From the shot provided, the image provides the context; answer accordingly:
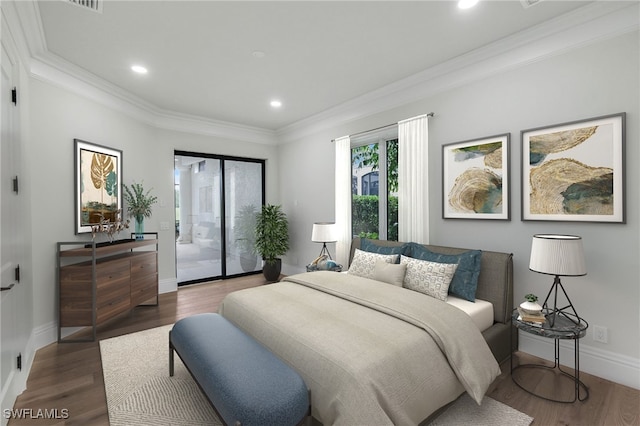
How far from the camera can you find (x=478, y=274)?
2.87 meters

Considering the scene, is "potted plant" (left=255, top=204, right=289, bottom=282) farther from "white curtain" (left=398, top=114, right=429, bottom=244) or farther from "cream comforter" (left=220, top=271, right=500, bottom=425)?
"cream comforter" (left=220, top=271, right=500, bottom=425)

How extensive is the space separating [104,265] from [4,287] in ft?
4.75

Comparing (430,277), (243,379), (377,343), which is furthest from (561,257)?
(243,379)

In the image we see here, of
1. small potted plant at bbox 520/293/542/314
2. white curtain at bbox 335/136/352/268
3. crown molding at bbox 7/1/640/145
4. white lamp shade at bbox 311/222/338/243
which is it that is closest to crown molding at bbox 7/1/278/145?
crown molding at bbox 7/1/640/145

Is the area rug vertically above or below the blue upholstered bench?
below

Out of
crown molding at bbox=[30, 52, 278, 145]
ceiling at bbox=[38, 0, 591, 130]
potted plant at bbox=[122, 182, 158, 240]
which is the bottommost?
potted plant at bbox=[122, 182, 158, 240]

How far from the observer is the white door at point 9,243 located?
194 cm

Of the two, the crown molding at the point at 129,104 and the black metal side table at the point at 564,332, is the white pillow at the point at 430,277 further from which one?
the crown molding at the point at 129,104

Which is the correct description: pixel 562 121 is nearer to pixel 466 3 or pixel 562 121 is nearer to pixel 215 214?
pixel 466 3

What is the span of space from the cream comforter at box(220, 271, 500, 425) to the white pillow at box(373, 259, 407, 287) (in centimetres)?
34

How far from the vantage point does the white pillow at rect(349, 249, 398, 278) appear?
3.29 metres

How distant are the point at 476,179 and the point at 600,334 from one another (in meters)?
1.64

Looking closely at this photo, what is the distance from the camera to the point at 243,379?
1.61 metres

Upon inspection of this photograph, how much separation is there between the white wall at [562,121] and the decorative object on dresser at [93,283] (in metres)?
3.67
